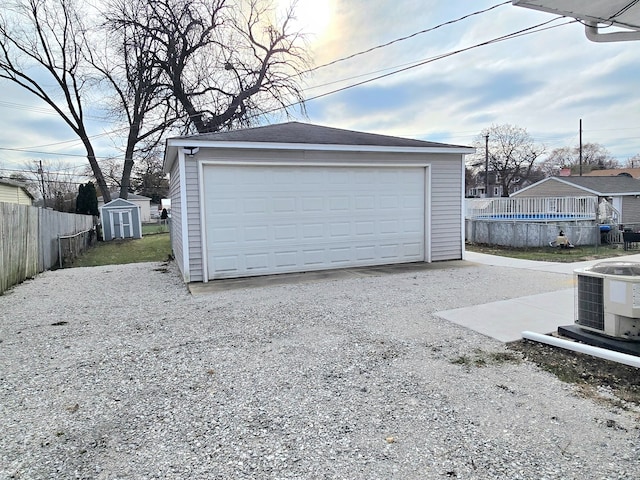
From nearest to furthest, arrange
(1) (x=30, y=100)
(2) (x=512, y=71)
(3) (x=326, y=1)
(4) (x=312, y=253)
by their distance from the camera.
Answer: (4) (x=312, y=253)
(3) (x=326, y=1)
(2) (x=512, y=71)
(1) (x=30, y=100)

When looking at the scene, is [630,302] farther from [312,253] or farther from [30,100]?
[30,100]

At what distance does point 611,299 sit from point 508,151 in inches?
1685

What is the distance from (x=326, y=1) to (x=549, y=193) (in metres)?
20.2

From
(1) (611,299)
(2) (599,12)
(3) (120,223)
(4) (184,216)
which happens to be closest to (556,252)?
(1) (611,299)

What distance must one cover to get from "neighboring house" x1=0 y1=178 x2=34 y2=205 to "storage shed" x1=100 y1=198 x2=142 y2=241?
3.34 m

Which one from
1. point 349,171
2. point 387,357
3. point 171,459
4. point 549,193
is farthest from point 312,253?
point 549,193

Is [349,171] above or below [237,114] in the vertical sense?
below

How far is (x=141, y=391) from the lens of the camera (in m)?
2.99

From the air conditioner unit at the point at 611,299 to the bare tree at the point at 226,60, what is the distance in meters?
16.7

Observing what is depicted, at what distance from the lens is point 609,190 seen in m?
20.2

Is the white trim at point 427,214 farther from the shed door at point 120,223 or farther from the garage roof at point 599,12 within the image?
the shed door at point 120,223

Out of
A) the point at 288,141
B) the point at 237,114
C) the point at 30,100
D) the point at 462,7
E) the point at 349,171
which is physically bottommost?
the point at 349,171

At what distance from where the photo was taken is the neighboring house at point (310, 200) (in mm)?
7191

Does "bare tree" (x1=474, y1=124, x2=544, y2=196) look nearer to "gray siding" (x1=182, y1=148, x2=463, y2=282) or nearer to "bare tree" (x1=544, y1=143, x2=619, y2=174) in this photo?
"bare tree" (x1=544, y1=143, x2=619, y2=174)
